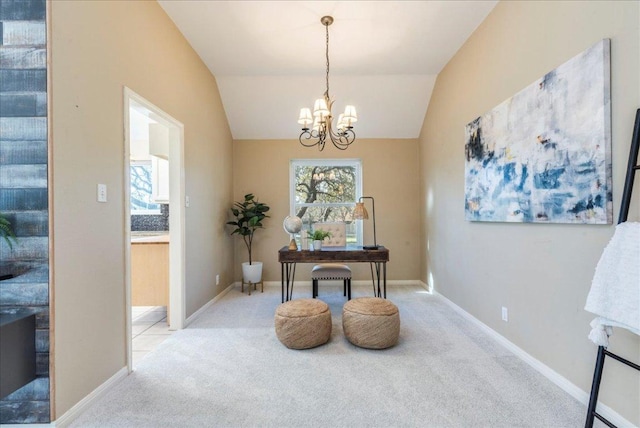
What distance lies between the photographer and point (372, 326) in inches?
95.5

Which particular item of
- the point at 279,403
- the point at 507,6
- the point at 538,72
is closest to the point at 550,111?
the point at 538,72

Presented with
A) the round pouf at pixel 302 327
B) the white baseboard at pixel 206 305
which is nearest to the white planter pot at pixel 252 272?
the white baseboard at pixel 206 305

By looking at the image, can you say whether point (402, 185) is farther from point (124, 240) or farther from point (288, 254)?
point (124, 240)

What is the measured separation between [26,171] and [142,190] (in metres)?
3.37

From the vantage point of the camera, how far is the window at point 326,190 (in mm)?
4977

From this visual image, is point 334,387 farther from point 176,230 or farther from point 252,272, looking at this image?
point 252,272

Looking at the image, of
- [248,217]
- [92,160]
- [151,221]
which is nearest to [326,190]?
[248,217]

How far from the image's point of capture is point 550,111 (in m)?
1.98

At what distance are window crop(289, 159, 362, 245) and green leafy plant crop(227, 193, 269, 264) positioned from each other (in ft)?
2.18

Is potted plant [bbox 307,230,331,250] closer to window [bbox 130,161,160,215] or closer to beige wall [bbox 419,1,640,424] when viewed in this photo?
beige wall [bbox 419,1,640,424]

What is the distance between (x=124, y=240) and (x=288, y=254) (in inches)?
67.9

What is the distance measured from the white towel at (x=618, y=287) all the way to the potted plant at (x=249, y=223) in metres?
3.77

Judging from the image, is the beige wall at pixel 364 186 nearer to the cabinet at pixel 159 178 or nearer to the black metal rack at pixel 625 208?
the cabinet at pixel 159 178

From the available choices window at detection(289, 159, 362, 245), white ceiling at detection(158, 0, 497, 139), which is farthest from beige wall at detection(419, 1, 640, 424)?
window at detection(289, 159, 362, 245)
